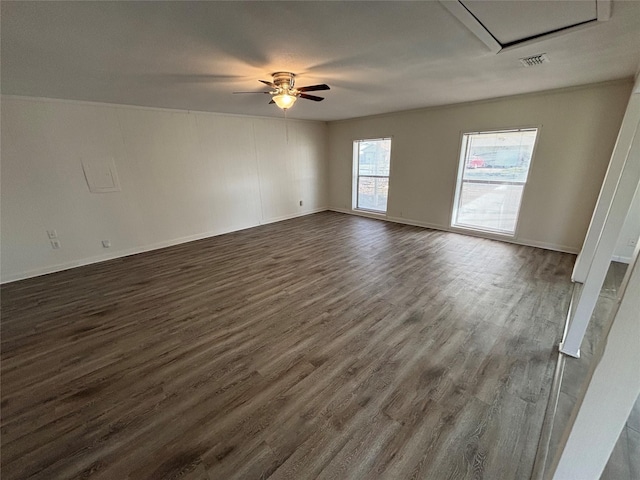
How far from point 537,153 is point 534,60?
2.15 m

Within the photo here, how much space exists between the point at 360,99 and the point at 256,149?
2771mm

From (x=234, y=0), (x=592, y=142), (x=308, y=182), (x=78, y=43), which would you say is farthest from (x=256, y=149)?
(x=592, y=142)

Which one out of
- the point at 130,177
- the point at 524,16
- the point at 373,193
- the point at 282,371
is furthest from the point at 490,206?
Answer: the point at 130,177

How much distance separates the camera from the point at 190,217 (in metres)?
5.27

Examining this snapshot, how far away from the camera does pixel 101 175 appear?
13.6 ft

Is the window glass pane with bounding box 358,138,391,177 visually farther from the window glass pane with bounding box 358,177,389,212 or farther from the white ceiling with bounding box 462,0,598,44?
the white ceiling with bounding box 462,0,598,44

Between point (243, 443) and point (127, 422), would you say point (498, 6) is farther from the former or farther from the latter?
point (127, 422)

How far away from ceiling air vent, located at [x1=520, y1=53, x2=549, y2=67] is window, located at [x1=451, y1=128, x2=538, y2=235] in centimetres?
195

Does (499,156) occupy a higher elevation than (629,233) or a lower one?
higher

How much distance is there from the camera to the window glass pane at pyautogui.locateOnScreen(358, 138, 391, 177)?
6.32 m

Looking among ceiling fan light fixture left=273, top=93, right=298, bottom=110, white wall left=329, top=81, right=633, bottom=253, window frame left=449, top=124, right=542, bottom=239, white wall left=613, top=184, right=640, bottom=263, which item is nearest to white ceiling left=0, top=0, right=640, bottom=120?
ceiling fan light fixture left=273, top=93, right=298, bottom=110

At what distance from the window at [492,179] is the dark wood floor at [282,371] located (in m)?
1.32

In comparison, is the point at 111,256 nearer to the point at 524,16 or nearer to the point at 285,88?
the point at 285,88

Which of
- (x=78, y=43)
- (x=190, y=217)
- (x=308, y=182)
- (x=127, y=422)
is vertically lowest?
(x=127, y=422)
